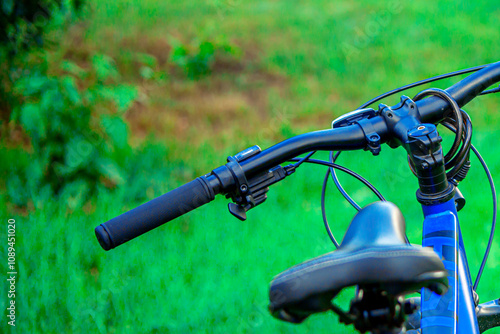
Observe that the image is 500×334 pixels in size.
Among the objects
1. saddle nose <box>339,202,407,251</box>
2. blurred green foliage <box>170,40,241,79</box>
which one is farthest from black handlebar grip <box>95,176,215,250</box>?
blurred green foliage <box>170,40,241,79</box>

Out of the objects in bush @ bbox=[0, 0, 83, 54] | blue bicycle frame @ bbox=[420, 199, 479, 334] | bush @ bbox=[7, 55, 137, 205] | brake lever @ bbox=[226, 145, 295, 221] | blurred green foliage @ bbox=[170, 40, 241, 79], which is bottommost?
blue bicycle frame @ bbox=[420, 199, 479, 334]

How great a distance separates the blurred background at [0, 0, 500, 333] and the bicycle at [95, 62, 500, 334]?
1.79 metres

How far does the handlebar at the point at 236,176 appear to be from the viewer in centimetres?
119

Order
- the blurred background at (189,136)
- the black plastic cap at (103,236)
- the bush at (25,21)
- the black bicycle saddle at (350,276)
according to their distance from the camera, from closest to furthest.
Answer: the black bicycle saddle at (350,276)
the black plastic cap at (103,236)
the blurred background at (189,136)
the bush at (25,21)

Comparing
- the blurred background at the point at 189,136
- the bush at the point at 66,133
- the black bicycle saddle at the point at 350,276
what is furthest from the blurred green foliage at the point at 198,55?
the black bicycle saddle at the point at 350,276

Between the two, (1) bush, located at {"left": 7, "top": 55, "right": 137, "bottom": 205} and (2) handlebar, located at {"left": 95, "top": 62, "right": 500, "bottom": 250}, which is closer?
(2) handlebar, located at {"left": 95, "top": 62, "right": 500, "bottom": 250}

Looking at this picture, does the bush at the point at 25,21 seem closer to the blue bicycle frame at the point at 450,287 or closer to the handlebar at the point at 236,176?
the handlebar at the point at 236,176

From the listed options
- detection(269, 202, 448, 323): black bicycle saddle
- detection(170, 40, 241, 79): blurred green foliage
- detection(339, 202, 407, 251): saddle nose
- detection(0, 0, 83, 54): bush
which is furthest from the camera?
detection(170, 40, 241, 79): blurred green foliage

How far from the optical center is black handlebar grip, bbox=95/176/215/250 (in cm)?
118

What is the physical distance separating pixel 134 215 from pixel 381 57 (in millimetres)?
5765

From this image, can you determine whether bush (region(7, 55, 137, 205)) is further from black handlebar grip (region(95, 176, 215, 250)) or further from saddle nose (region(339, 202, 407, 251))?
saddle nose (region(339, 202, 407, 251))

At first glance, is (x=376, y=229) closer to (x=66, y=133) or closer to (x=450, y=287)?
(x=450, y=287)

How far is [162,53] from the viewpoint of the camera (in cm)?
619

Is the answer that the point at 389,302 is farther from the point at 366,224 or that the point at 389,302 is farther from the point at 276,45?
the point at 276,45
